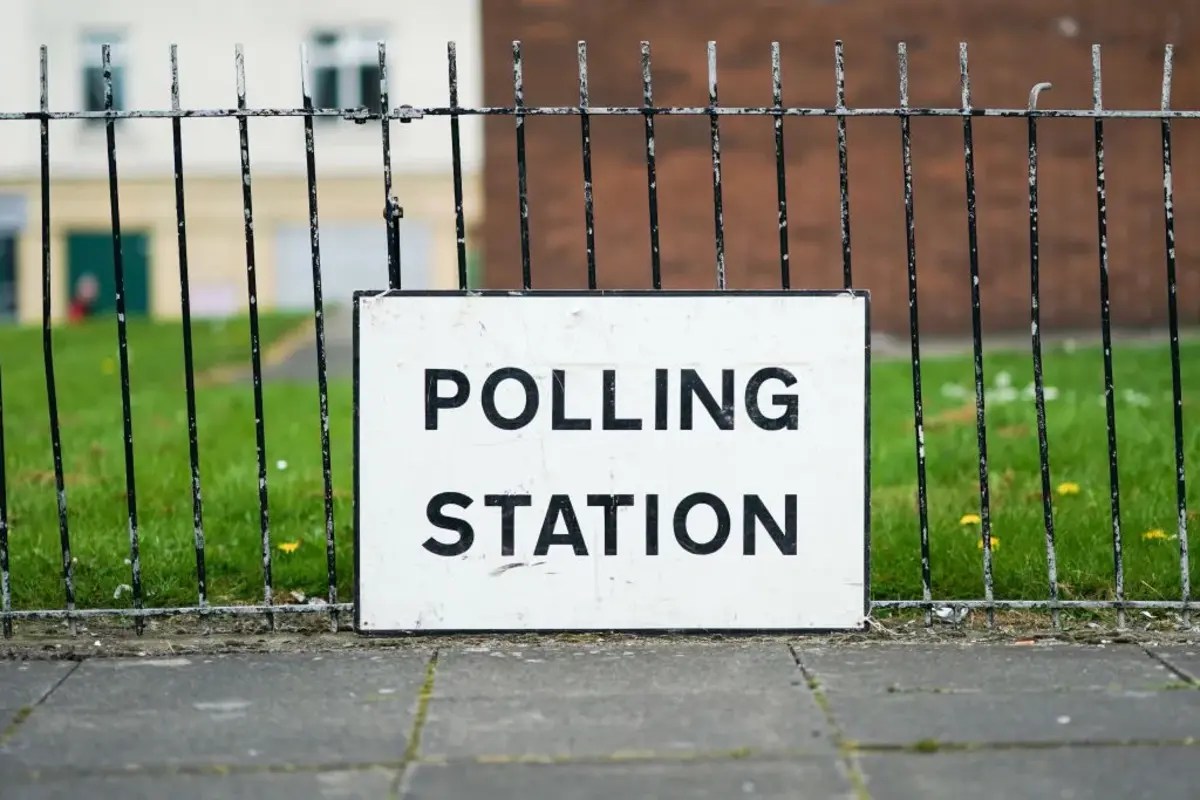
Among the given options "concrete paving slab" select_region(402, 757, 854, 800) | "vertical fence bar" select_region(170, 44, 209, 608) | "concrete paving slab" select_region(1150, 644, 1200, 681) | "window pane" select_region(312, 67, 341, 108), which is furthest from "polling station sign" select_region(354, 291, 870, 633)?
"window pane" select_region(312, 67, 341, 108)

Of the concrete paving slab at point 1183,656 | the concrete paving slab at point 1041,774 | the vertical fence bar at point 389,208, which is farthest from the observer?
the vertical fence bar at point 389,208

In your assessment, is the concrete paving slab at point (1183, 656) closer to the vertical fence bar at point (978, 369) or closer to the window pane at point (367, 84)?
the vertical fence bar at point (978, 369)

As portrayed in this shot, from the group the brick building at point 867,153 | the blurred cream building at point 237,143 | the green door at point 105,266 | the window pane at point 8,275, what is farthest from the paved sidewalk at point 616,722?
the window pane at point 8,275

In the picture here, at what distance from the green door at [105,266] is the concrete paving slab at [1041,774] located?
28609 millimetres

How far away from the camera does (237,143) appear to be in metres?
30.2

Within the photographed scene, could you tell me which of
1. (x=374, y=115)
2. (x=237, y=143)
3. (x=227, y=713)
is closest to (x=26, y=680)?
(x=227, y=713)

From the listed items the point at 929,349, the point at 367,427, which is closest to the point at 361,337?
the point at 367,427

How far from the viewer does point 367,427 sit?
524 centimetres

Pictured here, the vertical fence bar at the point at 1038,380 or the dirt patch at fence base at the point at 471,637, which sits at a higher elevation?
the vertical fence bar at the point at 1038,380

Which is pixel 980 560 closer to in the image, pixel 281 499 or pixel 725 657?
pixel 725 657

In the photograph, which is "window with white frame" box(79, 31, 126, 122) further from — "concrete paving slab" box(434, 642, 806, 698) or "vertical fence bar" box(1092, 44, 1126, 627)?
"vertical fence bar" box(1092, 44, 1126, 627)

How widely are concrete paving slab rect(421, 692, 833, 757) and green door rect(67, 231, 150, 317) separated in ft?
91.2

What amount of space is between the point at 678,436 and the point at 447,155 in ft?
82.5

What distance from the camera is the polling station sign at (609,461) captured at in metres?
5.22
